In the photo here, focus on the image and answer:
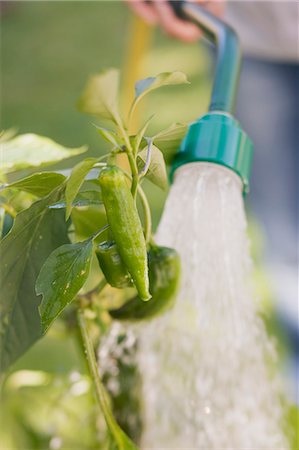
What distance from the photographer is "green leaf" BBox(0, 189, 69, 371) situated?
49cm

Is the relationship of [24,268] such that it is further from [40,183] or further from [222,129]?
[222,129]

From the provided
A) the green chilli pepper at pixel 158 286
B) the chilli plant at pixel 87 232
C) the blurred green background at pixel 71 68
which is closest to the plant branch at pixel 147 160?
the chilli plant at pixel 87 232

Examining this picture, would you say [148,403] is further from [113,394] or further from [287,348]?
[287,348]

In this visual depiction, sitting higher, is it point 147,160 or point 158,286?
point 147,160

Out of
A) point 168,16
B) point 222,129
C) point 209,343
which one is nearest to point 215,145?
point 222,129

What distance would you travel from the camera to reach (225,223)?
1.90 feet

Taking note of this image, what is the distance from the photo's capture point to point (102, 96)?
42cm

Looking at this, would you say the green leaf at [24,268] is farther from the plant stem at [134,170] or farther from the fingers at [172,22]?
the fingers at [172,22]

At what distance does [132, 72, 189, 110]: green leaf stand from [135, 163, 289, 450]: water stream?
122mm

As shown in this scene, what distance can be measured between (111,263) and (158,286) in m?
0.09

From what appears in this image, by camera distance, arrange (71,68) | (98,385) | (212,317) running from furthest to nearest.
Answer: (71,68) < (212,317) < (98,385)

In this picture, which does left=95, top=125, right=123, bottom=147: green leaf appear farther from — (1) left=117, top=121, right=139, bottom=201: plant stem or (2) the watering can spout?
(2) the watering can spout

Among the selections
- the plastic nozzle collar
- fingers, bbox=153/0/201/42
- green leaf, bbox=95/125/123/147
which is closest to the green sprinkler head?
the plastic nozzle collar

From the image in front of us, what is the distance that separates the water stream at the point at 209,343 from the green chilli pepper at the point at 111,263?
123 millimetres
